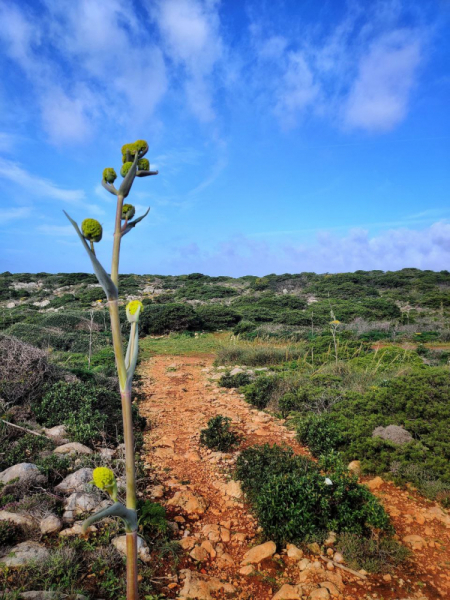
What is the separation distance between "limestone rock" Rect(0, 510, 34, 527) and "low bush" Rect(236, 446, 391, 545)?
1.73 m

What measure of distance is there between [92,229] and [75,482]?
9.31ft

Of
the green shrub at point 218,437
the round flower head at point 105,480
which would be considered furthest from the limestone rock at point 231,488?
the round flower head at point 105,480

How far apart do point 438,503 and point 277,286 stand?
95.6 ft

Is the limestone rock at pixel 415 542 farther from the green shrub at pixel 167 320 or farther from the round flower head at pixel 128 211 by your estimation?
the green shrub at pixel 167 320

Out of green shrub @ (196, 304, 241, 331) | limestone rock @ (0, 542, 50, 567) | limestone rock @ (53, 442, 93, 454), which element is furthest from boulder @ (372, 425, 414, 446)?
green shrub @ (196, 304, 241, 331)

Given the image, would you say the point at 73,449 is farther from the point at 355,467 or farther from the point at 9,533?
the point at 355,467

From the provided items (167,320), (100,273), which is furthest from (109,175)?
(167,320)

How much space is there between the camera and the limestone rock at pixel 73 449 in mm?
3654

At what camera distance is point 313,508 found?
2.88 metres

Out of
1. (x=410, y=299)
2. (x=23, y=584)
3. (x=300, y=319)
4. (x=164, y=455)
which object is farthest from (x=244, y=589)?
(x=410, y=299)

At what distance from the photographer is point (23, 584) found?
1967 mm

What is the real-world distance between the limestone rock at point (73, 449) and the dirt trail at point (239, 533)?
0.68 metres

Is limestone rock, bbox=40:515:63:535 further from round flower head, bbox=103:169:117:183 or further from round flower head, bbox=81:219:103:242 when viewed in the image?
round flower head, bbox=103:169:117:183

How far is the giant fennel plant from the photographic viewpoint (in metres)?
1.00
